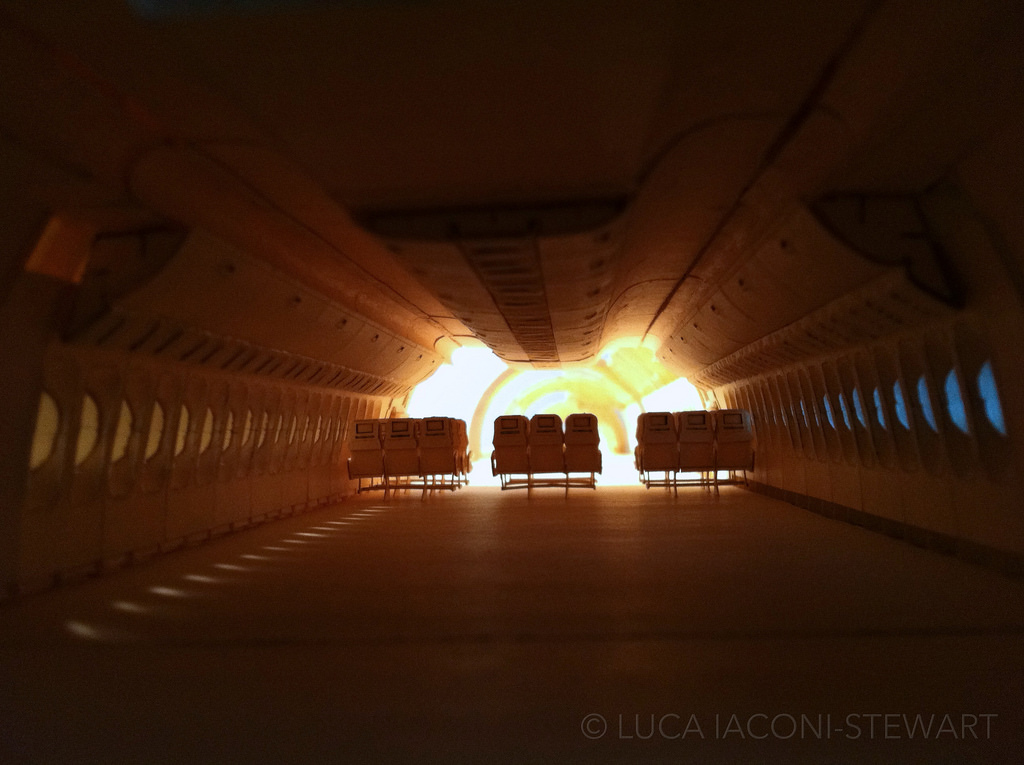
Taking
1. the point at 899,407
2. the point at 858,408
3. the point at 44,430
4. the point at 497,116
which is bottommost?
the point at 44,430

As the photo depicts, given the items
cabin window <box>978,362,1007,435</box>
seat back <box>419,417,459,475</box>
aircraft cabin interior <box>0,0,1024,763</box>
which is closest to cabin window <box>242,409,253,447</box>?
aircraft cabin interior <box>0,0,1024,763</box>

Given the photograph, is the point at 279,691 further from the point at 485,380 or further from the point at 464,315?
the point at 485,380

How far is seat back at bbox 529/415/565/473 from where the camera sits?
1345 cm

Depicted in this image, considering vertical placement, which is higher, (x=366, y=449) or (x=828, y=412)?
(x=828, y=412)

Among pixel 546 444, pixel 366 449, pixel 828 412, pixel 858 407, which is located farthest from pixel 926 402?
pixel 366 449

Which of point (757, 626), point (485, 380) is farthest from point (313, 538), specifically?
point (485, 380)

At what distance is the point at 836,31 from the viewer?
12.4ft

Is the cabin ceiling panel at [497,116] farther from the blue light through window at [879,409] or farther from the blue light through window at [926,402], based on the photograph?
the blue light through window at [879,409]

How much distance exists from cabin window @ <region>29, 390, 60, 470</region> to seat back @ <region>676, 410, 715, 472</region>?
10.1m

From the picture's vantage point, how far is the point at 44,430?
608 centimetres

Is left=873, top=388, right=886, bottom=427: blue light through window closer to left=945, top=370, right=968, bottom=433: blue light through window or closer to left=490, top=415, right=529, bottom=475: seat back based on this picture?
left=945, top=370, right=968, bottom=433: blue light through window

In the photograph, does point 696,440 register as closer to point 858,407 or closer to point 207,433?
point 858,407

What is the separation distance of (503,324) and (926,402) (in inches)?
232

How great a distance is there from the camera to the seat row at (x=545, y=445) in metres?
13.5
